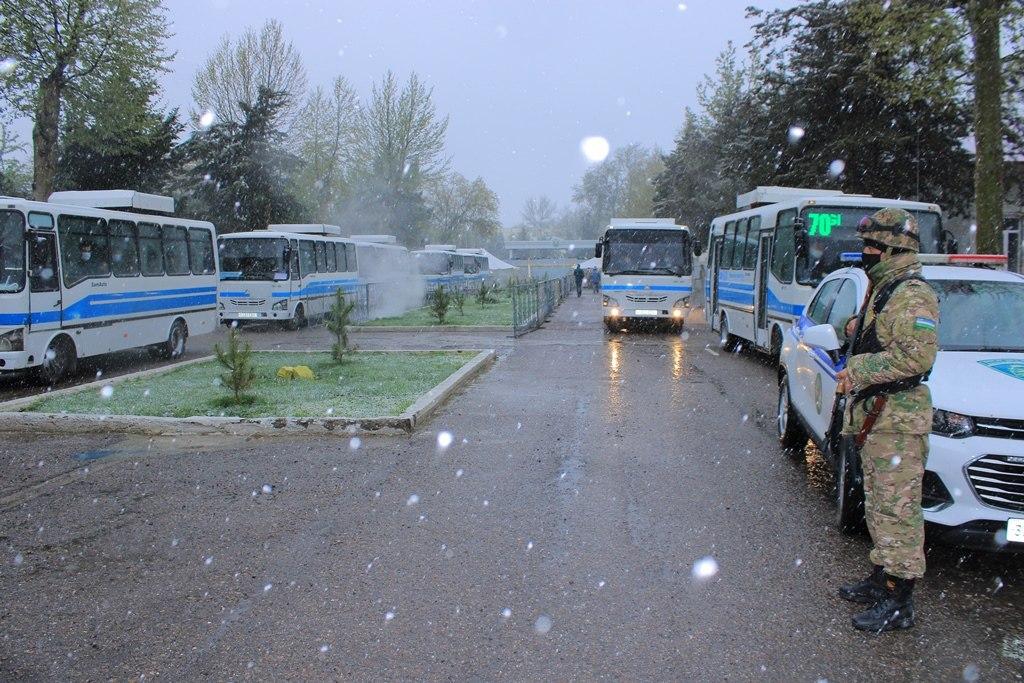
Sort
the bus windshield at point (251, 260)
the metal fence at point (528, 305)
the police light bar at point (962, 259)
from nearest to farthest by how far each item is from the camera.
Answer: the police light bar at point (962, 259), the metal fence at point (528, 305), the bus windshield at point (251, 260)

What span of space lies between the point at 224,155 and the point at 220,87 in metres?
Result: 6.91

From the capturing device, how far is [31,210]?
12797 millimetres

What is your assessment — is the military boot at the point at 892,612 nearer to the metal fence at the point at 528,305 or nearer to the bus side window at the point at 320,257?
the metal fence at the point at 528,305

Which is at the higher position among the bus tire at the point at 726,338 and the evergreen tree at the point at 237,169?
the evergreen tree at the point at 237,169

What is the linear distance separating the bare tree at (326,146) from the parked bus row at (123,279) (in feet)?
77.2

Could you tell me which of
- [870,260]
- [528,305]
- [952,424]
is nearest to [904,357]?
[870,260]

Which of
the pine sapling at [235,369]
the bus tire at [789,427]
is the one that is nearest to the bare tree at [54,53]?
the pine sapling at [235,369]

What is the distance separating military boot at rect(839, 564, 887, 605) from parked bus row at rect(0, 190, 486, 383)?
1170 cm

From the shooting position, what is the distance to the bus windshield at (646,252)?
72.2ft

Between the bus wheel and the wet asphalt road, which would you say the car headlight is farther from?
→ the bus wheel

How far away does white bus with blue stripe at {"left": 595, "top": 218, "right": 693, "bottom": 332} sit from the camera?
21812mm

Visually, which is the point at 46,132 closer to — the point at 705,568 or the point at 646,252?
the point at 646,252

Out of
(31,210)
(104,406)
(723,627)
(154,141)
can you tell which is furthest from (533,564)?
(154,141)

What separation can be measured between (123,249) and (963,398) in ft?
47.7
